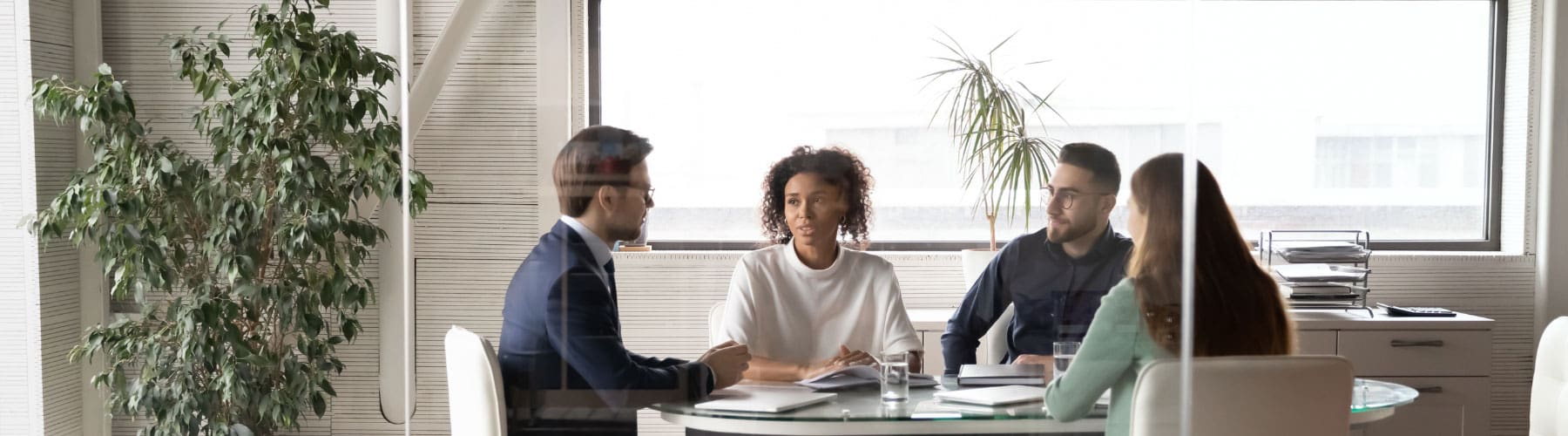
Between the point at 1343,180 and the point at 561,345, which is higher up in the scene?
the point at 1343,180

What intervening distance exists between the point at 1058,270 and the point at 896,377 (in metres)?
0.31

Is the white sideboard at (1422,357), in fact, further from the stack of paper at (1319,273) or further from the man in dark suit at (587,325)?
the man in dark suit at (587,325)

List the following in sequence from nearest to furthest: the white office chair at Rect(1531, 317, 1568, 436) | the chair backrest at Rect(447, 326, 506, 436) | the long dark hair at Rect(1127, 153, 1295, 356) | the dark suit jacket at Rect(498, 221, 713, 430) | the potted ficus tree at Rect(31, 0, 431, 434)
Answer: the white office chair at Rect(1531, 317, 1568, 436), the long dark hair at Rect(1127, 153, 1295, 356), the dark suit jacket at Rect(498, 221, 713, 430), the chair backrest at Rect(447, 326, 506, 436), the potted ficus tree at Rect(31, 0, 431, 434)

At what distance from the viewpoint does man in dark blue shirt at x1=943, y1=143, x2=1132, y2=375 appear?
1674 millimetres

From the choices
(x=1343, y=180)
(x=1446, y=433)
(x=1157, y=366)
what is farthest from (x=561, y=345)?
(x=1446, y=433)

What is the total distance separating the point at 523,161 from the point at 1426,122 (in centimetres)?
144

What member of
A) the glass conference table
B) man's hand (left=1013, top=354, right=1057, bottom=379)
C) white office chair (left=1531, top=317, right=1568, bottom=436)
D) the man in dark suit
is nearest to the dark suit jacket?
the man in dark suit

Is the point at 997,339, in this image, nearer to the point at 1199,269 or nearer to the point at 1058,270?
the point at 1058,270

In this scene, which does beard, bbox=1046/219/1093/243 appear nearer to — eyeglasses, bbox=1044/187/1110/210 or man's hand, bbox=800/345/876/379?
eyeglasses, bbox=1044/187/1110/210

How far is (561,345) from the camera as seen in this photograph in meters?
1.85

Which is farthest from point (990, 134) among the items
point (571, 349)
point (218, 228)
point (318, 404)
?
point (218, 228)

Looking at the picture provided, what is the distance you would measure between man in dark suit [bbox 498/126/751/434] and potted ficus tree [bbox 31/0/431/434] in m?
0.75

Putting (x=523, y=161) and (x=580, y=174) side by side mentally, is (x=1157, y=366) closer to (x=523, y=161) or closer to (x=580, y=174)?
(x=580, y=174)

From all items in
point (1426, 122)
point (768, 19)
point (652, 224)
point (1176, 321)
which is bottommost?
point (1176, 321)
